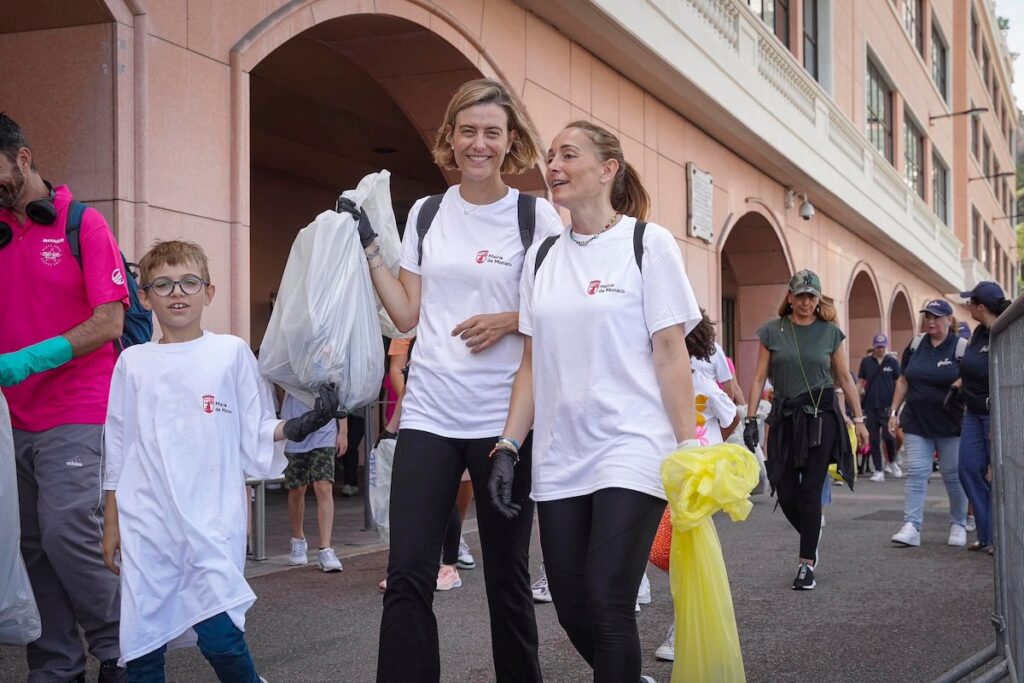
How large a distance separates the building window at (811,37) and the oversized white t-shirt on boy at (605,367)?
59.4ft

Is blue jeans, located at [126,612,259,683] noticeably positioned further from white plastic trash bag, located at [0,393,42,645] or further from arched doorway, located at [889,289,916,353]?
arched doorway, located at [889,289,916,353]

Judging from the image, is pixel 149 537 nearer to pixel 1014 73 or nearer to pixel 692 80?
pixel 692 80

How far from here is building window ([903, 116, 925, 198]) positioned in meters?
31.4

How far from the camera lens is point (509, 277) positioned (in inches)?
151

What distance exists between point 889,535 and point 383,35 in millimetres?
5784

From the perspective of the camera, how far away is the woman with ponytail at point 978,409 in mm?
8367

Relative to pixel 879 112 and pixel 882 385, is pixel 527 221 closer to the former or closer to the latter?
pixel 882 385

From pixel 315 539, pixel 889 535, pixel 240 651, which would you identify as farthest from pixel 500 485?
pixel 889 535

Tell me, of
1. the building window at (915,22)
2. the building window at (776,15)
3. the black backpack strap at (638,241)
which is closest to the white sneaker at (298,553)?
the black backpack strap at (638,241)

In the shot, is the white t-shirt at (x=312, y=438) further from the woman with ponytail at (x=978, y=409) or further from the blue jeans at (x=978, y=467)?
the blue jeans at (x=978, y=467)

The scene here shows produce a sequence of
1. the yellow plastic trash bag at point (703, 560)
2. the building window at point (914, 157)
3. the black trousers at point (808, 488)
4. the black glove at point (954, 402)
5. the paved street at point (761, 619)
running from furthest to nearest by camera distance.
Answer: the building window at point (914, 157)
the black glove at point (954, 402)
the black trousers at point (808, 488)
the paved street at point (761, 619)
the yellow plastic trash bag at point (703, 560)

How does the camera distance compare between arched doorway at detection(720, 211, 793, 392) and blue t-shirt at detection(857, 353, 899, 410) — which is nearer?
blue t-shirt at detection(857, 353, 899, 410)

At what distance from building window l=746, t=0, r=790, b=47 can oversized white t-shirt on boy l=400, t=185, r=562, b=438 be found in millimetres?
14007

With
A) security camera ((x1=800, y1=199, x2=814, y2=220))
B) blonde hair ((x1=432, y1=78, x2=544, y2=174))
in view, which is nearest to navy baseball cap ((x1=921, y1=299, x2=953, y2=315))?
blonde hair ((x1=432, y1=78, x2=544, y2=174))
